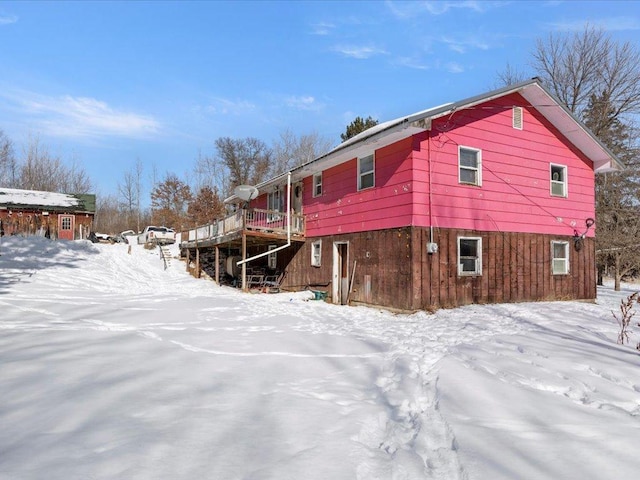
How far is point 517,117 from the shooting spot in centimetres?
1273

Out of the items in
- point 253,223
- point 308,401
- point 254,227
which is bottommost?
point 308,401

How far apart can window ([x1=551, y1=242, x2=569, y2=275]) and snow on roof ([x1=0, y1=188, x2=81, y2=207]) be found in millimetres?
35627

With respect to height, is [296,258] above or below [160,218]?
below

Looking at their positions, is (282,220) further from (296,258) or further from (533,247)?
(533,247)

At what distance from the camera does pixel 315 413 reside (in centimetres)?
341

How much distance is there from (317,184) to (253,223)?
3.28m

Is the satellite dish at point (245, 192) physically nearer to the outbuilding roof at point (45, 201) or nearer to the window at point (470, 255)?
the window at point (470, 255)

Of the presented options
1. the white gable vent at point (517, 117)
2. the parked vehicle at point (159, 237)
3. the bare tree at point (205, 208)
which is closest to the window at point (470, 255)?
the white gable vent at point (517, 117)

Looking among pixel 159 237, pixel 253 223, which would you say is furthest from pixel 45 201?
pixel 253 223

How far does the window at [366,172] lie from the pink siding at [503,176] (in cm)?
204

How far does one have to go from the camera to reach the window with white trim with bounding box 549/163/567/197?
44.1 ft

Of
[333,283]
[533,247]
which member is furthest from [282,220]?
[533,247]

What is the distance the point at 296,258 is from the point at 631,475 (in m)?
14.8

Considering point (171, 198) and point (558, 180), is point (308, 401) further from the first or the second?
point (171, 198)
